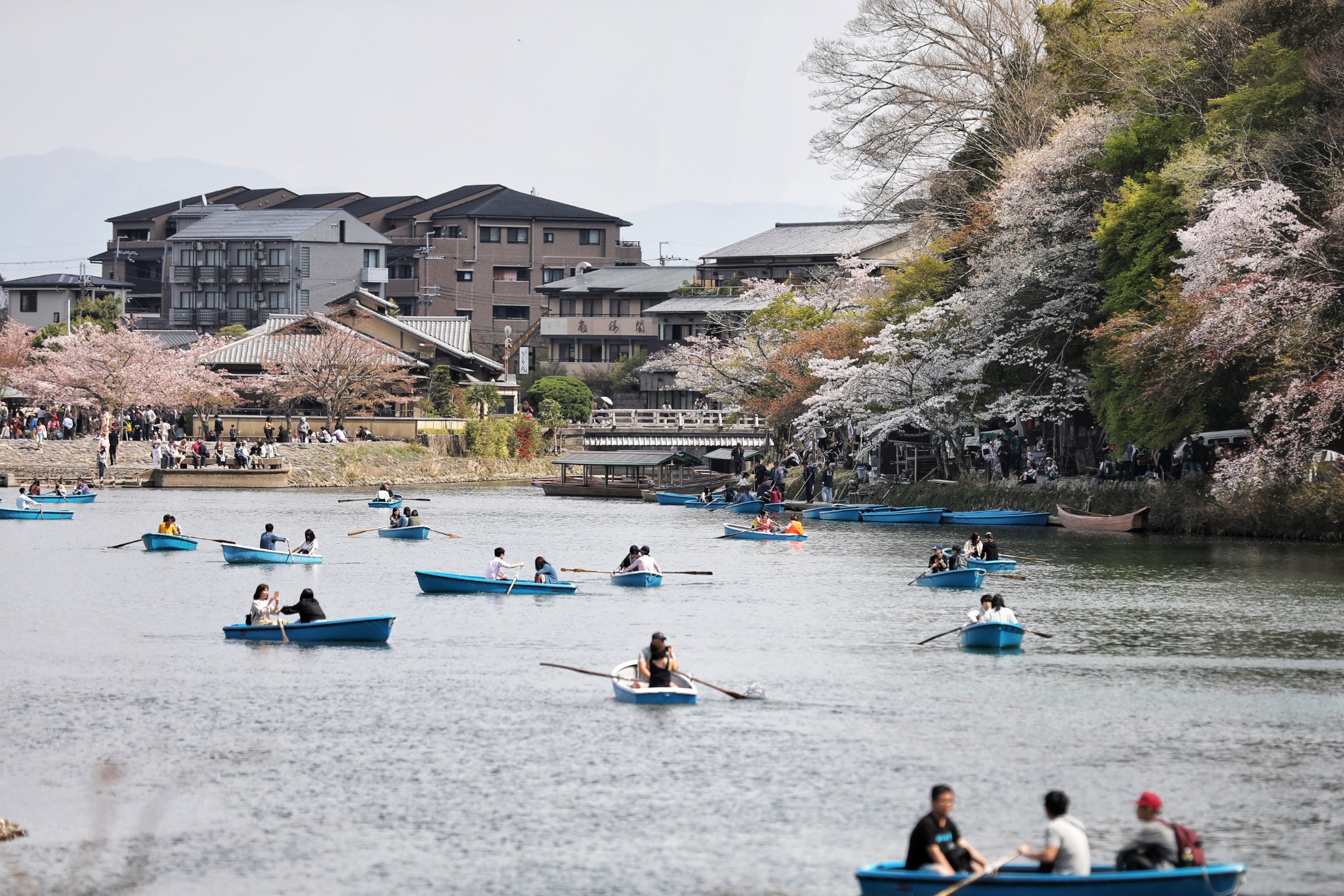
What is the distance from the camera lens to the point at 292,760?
61.5 feet

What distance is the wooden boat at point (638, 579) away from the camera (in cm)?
3450

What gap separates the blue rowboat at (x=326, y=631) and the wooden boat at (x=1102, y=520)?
26.3 m

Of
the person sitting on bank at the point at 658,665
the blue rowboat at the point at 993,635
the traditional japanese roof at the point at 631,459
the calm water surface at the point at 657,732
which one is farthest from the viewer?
the traditional japanese roof at the point at 631,459

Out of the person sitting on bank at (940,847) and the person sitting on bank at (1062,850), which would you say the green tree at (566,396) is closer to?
the person sitting on bank at (940,847)

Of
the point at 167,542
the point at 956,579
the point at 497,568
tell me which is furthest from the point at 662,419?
the point at 497,568

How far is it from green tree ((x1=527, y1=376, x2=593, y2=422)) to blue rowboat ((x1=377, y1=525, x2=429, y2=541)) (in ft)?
133

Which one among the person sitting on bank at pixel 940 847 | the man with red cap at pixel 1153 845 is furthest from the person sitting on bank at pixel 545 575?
the man with red cap at pixel 1153 845

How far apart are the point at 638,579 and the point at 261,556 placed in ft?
36.3

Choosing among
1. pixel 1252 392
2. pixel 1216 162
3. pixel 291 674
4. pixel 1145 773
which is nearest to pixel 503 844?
pixel 1145 773

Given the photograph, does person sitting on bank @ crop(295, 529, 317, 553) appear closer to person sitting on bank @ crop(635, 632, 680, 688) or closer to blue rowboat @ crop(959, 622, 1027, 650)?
blue rowboat @ crop(959, 622, 1027, 650)

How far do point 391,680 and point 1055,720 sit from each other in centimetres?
1029

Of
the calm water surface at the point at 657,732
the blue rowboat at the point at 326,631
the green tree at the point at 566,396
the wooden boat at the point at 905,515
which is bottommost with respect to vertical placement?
the calm water surface at the point at 657,732

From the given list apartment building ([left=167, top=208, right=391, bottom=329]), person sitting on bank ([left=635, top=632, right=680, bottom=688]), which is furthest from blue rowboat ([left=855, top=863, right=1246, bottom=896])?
apartment building ([left=167, top=208, right=391, bottom=329])

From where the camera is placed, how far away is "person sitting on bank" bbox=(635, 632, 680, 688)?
836 inches
